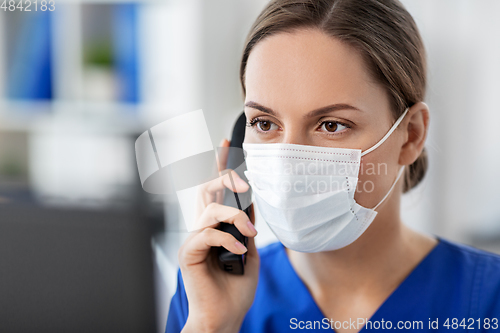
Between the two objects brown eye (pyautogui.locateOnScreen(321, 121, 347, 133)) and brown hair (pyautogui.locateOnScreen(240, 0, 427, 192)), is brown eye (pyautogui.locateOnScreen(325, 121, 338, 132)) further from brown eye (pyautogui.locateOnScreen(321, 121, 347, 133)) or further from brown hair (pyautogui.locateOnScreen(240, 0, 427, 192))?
brown hair (pyautogui.locateOnScreen(240, 0, 427, 192))

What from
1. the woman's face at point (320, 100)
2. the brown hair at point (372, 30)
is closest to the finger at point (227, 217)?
the woman's face at point (320, 100)

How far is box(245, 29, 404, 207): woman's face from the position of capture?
2.11 ft

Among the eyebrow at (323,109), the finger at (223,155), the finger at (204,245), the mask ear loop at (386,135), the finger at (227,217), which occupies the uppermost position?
the eyebrow at (323,109)

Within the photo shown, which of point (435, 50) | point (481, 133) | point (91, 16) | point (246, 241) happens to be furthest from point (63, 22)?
point (481, 133)

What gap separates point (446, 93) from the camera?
5.06ft

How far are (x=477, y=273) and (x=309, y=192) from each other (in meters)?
0.40

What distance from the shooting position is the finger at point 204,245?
0.67 metres

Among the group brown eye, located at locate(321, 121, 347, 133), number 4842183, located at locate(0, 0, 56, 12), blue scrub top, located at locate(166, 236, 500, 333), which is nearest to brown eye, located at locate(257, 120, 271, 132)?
brown eye, located at locate(321, 121, 347, 133)

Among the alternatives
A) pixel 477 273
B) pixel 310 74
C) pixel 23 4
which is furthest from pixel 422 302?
pixel 23 4

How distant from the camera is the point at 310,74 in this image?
0.64 m

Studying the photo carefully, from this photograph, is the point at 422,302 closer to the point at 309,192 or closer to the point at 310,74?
the point at 309,192

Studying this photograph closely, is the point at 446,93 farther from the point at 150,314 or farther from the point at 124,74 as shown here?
the point at 150,314

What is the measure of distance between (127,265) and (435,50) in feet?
4.79

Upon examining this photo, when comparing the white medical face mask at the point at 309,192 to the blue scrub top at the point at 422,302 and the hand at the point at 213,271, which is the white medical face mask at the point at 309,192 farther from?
the blue scrub top at the point at 422,302
